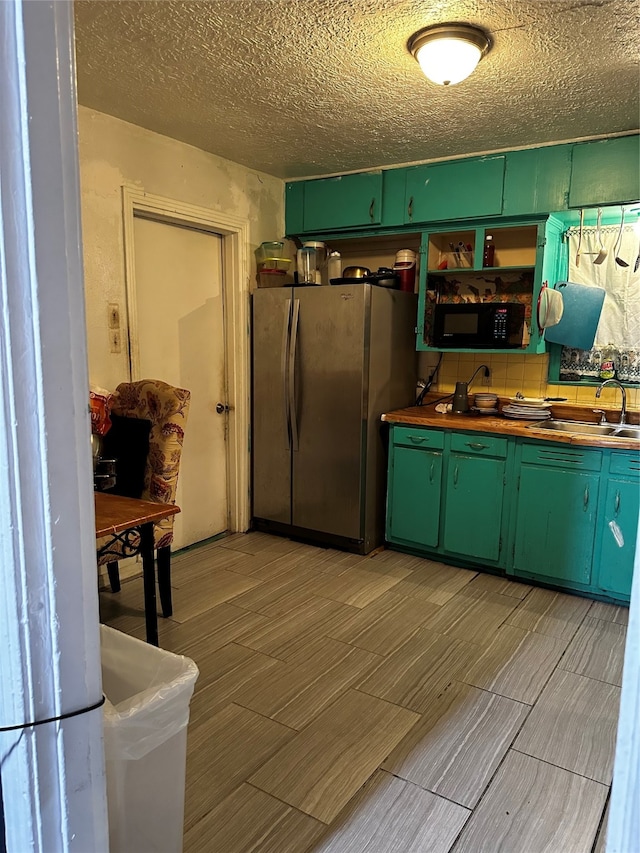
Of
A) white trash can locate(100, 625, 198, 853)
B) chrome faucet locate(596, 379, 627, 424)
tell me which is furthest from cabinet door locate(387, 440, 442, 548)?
white trash can locate(100, 625, 198, 853)

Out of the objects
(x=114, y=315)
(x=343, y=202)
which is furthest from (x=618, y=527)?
(x=114, y=315)

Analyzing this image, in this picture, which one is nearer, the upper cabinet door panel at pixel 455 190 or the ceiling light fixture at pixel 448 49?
the ceiling light fixture at pixel 448 49

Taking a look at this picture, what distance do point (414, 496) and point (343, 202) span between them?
1984 mm

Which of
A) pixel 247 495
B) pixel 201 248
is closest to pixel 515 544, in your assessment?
pixel 247 495

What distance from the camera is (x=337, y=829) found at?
1656 millimetres

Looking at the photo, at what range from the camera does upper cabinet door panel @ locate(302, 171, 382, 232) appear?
3785 mm

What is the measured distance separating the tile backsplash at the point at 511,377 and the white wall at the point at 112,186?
186cm

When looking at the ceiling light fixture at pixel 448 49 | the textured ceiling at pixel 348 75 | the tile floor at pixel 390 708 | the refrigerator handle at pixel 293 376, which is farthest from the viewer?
the refrigerator handle at pixel 293 376

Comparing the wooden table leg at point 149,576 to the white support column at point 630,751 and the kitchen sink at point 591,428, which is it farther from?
the kitchen sink at point 591,428

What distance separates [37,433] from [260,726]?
1.64 metres

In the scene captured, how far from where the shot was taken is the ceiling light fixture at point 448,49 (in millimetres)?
2162

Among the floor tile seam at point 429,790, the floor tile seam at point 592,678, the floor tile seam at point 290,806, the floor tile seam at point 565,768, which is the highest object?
the floor tile seam at point 592,678

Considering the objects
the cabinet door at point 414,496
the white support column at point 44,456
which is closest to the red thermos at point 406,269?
the cabinet door at point 414,496

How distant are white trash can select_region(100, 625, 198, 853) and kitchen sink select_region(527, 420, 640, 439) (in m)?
2.54
